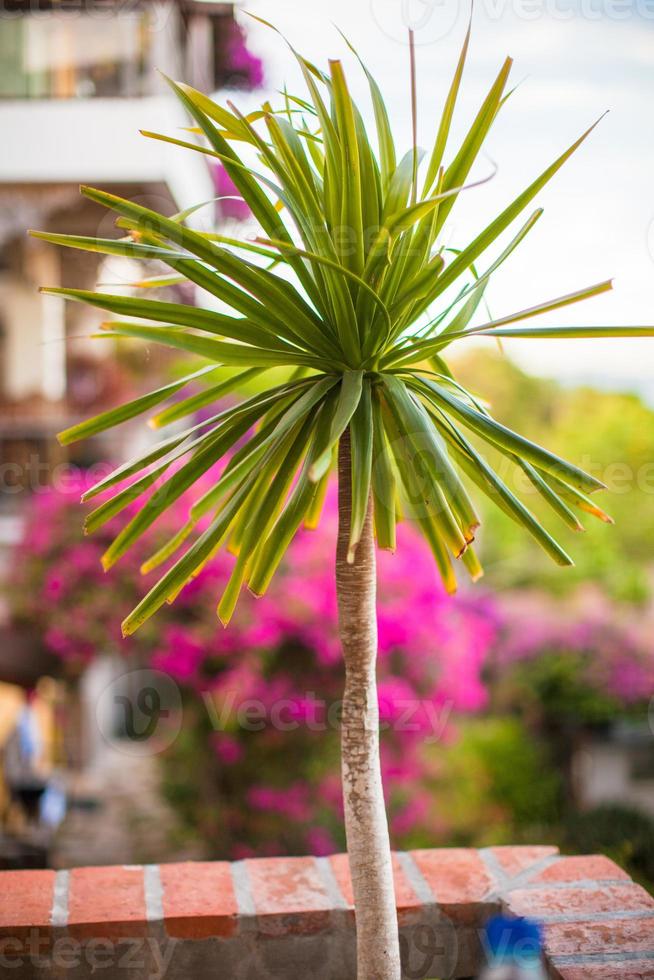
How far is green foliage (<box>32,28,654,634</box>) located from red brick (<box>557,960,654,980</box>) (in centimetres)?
55

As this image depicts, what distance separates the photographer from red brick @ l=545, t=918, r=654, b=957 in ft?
4.26

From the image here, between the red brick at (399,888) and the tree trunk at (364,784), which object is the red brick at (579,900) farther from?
the tree trunk at (364,784)

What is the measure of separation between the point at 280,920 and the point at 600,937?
18.1 inches

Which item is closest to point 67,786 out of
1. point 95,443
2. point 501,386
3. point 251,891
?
point 95,443

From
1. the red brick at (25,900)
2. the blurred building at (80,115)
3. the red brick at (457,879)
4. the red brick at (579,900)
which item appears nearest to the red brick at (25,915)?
the red brick at (25,900)

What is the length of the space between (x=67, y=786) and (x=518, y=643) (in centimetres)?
444

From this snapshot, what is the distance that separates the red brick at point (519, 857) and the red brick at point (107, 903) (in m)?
0.60

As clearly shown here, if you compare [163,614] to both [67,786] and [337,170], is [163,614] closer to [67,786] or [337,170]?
[337,170]

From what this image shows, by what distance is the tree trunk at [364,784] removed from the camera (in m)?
1.22

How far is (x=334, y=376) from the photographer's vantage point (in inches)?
48.3

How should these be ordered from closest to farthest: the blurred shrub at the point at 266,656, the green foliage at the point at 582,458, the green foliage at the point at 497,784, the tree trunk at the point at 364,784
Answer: the tree trunk at the point at 364,784 < the blurred shrub at the point at 266,656 < the green foliage at the point at 497,784 < the green foliage at the point at 582,458

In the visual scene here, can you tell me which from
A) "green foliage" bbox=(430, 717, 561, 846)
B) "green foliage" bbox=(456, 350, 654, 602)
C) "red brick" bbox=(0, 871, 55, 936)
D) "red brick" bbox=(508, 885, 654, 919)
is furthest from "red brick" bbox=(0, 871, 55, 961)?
"green foliage" bbox=(456, 350, 654, 602)

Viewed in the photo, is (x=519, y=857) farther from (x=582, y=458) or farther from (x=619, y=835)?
(x=582, y=458)

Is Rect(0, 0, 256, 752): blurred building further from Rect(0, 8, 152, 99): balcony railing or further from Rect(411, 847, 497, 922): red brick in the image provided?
Rect(411, 847, 497, 922): red brick
